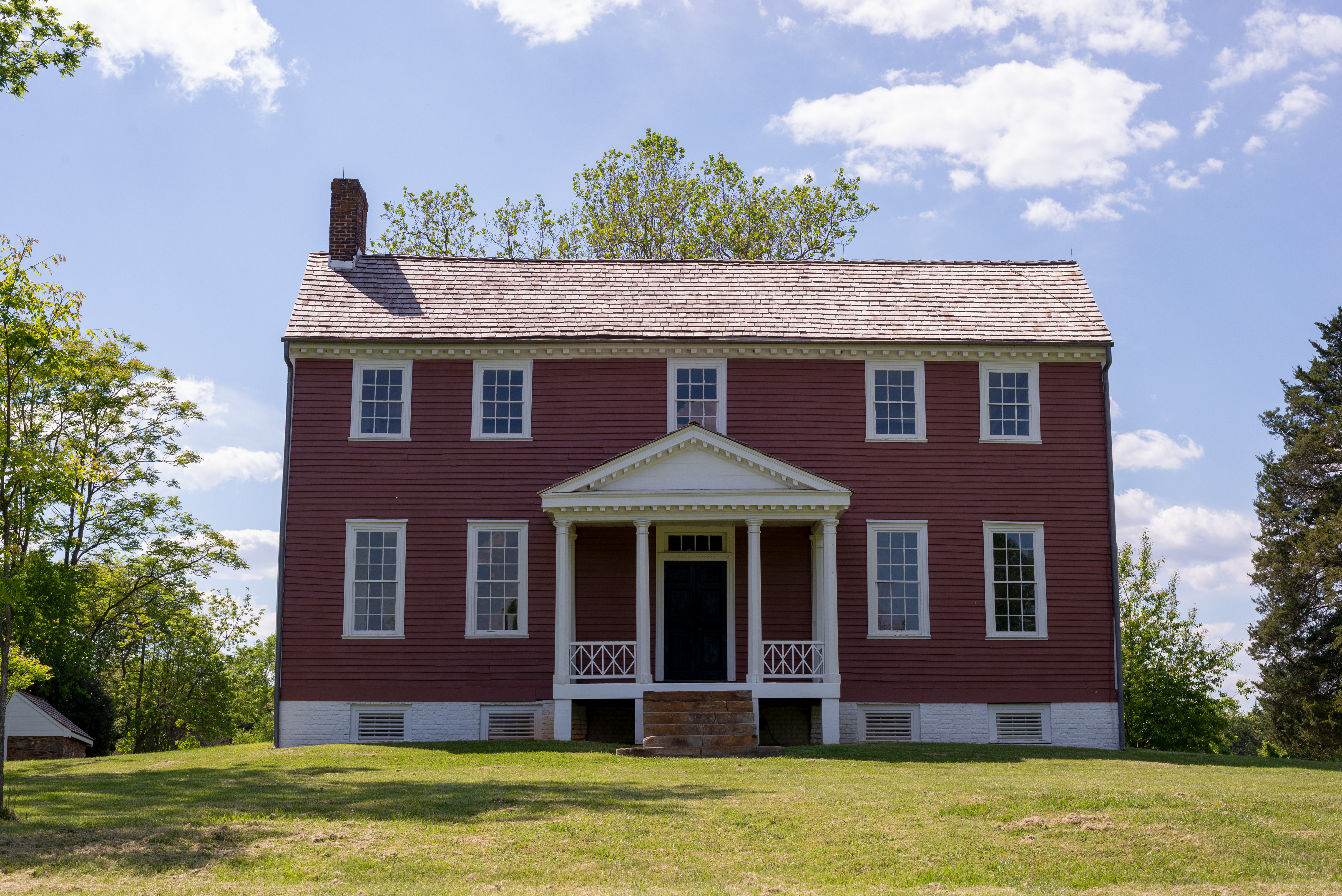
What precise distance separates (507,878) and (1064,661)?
14487mm

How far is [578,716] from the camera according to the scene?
2038 cm

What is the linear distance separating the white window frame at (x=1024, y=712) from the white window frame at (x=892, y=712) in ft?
4.22

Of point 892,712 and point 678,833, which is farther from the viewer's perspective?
point 892,712

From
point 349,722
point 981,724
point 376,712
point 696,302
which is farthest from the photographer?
point 696,302

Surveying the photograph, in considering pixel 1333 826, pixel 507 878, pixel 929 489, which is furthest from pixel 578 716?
pixel 1333 826

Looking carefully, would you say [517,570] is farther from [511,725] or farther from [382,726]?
[382,726]

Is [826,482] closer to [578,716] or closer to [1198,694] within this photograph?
[578,716]

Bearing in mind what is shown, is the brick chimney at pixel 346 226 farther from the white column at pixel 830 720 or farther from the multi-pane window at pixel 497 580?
the white column at pixel 830 720

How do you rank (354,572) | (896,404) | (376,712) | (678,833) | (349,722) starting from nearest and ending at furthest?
(678,833) → (349,722) → (376,712) → (354,572) → (896,404)

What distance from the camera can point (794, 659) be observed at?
808 inches

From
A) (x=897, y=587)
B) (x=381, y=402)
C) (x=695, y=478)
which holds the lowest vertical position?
(x=897, y=587)

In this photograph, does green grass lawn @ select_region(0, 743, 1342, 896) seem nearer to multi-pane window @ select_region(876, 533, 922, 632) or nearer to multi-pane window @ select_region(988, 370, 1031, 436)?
multi-pane window @ select_region(876, 533, 922, 632)

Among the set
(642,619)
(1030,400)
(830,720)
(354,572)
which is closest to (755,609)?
(642,619)

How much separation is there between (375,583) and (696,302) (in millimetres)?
8041
